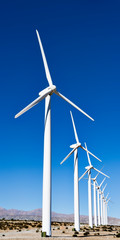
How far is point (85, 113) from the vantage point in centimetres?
4812

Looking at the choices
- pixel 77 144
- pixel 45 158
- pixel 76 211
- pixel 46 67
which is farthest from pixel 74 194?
pixel 46 67

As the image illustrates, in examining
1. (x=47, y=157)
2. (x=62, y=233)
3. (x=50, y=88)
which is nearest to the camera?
(x=47, y=157)

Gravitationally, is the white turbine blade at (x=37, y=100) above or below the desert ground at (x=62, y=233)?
above

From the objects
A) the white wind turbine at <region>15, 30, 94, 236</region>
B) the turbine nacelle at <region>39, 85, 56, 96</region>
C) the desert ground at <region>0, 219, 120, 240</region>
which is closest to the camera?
the white wind turbine at <region>15, 30, 94, 236</region>

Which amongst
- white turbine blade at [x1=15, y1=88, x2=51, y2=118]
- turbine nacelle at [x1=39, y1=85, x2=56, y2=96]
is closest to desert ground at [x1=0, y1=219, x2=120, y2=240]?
white turbine blade at [x1=15, y1=88, x2=51, y2=118]

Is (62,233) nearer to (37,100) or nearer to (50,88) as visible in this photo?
(37,100)

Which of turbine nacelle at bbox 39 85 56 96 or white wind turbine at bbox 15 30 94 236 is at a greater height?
turbine nacelle at bbox 39 85 56 96

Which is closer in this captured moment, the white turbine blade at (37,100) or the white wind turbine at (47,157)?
the white turbine blade at (37,100)

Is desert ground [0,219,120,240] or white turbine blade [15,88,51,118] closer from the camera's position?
white turbine blade [15,88,51,118]

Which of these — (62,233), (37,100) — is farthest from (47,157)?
(62,233)

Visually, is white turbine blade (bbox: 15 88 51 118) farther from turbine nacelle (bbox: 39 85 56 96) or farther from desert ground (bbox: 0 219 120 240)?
desert ground (bbox: 0 219 120 240)

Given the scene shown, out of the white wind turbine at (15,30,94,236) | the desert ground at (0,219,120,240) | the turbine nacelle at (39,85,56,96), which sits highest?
the turbine nacelle at (39,85,56,96)

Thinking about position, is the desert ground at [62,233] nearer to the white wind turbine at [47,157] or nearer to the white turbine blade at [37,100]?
the white wind turbine at [47,157]

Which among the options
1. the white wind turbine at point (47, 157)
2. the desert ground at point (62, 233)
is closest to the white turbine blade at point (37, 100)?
the white wind turbine at point (47, 157)
